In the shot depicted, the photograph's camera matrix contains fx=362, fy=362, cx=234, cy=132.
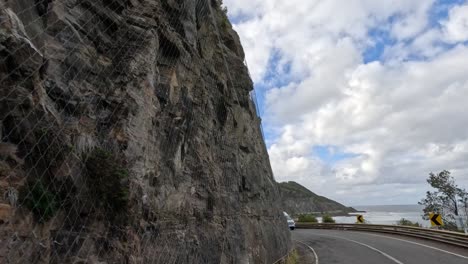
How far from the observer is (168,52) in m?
8.21

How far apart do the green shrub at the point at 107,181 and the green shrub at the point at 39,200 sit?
68cm

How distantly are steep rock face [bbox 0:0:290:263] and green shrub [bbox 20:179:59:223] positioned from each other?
13mm

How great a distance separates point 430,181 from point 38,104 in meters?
40.1

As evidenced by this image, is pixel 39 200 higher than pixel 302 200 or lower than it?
lower

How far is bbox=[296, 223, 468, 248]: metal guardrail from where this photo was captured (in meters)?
16.3

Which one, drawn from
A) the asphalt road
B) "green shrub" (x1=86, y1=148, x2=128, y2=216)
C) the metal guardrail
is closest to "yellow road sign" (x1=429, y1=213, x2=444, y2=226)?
the metal guardrail

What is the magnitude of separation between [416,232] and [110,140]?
20795 mm

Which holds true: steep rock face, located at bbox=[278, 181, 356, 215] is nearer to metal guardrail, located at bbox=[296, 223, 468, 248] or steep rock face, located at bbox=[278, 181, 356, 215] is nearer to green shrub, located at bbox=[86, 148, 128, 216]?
metal guardrail, located at bbox=[296, 223, 468, 248]

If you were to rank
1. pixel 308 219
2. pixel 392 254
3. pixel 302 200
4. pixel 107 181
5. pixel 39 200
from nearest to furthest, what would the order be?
pixel 39 200
pixel 107 181
pixel 392 254
pixel 308 219
pixel 302 200

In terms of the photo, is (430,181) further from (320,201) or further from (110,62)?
(320,201)

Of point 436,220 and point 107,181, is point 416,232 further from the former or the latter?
point 107,181

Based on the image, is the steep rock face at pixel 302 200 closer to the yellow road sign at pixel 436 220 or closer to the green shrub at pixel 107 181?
the yellow road sign at pixel 436 220

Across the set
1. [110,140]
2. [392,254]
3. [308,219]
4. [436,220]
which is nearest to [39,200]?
[110,140]

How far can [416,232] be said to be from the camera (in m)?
21.1
